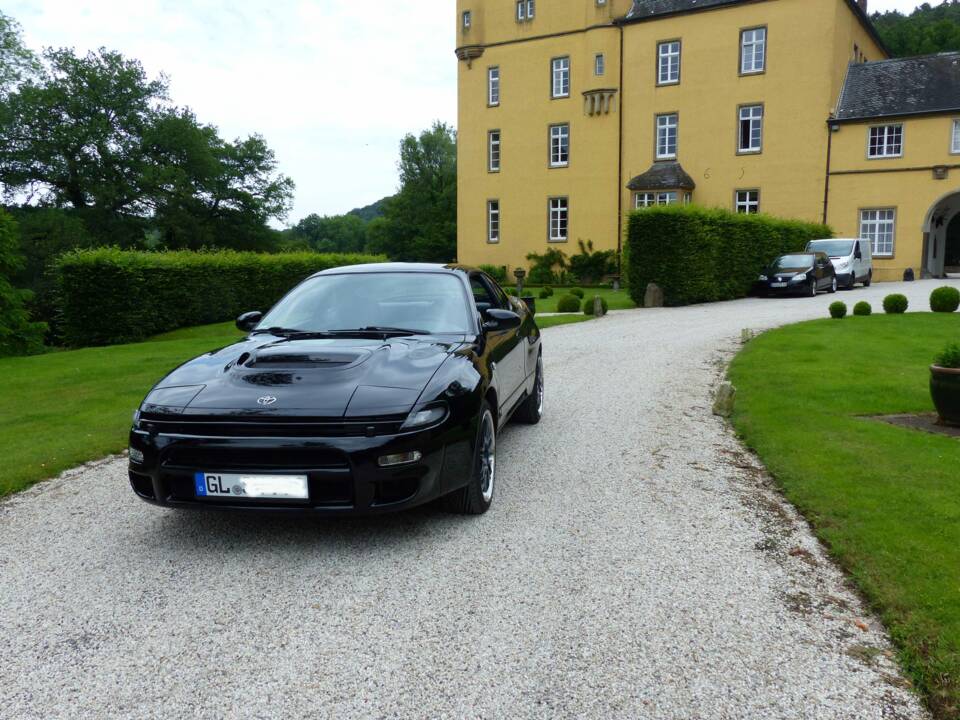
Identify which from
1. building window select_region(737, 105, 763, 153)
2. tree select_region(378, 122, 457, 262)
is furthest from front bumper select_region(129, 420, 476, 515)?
tree select_region(378, 122, 457, 262)

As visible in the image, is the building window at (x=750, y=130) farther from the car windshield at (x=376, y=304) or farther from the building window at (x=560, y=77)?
the car windshield at (x=376, y=304)

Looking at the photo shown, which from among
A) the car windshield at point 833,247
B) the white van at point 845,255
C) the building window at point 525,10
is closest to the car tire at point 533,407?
the white van at point 845,255

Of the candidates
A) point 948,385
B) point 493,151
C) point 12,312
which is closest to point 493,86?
point 493,151

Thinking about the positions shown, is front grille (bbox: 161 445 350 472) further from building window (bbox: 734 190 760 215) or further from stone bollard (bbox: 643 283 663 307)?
building window (bbox: 734 190 760 215)

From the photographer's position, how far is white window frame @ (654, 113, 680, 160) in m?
38.5

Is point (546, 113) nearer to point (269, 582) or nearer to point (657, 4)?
point (657, 4)

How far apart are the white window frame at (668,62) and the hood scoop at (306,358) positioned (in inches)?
1479

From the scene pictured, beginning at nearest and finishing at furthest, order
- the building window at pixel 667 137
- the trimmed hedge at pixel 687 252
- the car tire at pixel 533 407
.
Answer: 1. the car tire at pixel 533 407
2. the trimmed hedge at pixel 687 252
3. the building window at pixel 667 137

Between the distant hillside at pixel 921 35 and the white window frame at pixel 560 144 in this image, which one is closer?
the white window frame at pixel 560 144

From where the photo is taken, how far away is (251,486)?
4.07m

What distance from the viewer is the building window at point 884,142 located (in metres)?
34.2

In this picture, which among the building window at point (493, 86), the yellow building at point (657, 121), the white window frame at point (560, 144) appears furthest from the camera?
the building window at point (493, 86)

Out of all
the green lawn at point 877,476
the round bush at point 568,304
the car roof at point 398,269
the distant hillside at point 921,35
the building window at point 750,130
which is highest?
the distant hillside at point 921,35

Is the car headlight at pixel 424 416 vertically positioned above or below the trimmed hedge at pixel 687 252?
below
